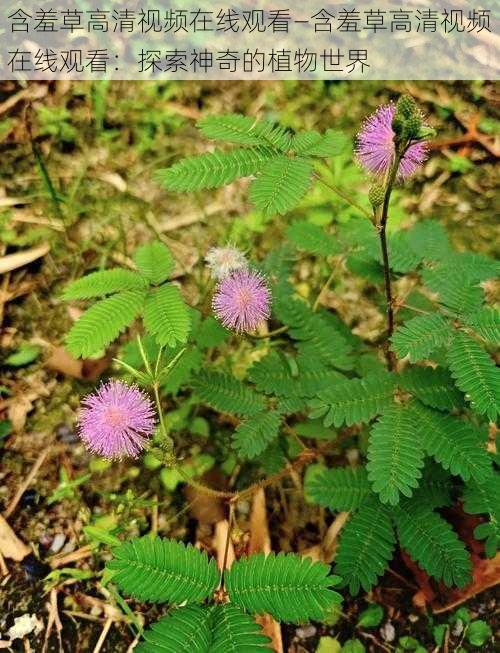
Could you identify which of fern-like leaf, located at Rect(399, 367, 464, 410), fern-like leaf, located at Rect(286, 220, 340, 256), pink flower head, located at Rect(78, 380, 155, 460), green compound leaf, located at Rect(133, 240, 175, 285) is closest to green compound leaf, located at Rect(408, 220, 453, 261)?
fern-like leaf, located at Rect(286, 220, 340, 256)

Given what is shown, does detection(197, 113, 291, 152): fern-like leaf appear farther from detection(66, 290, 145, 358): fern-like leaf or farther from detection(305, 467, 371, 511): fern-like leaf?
detection(305, 467, 371, 511): fern-like leaf

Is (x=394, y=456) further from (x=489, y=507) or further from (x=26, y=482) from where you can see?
(x=26, y=482)

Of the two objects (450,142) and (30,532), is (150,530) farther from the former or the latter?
(450,142)

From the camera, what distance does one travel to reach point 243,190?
3.48 metres

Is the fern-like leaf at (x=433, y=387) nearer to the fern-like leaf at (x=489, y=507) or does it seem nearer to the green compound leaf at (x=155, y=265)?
the fern-like leaf at (x=489, y=507)

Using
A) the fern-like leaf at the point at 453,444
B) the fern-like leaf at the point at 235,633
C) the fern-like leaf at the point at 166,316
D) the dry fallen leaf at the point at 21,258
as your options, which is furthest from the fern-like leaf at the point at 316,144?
the dry fallen leaf at the point at 21,258

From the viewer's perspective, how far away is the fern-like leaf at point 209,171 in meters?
1.75

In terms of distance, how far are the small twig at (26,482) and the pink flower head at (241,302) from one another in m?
1.15

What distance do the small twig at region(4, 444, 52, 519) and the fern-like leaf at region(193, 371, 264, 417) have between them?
2.88 feet

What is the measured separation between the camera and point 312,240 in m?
2.57

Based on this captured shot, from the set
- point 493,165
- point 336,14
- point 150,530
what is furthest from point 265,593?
point 336,14

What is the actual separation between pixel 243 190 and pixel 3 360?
57.0 inches

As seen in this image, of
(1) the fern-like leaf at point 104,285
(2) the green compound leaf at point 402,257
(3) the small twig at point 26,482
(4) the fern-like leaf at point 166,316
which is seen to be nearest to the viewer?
(4) the fern-like leaf at point 166,316

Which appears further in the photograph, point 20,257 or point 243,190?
point 243,190
